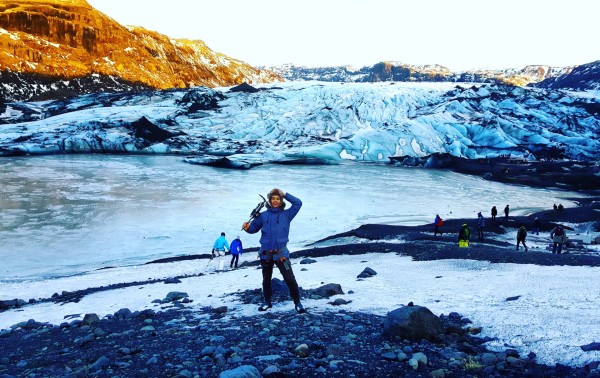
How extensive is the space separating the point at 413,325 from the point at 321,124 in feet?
216

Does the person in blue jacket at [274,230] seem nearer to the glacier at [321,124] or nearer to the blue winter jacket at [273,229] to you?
the blue winter jacket at [273,229]

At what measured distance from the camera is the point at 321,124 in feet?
229

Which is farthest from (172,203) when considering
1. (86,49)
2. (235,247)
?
(86,49)

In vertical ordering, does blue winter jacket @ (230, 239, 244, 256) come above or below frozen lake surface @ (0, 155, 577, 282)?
A: above

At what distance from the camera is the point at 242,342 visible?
16.4ft

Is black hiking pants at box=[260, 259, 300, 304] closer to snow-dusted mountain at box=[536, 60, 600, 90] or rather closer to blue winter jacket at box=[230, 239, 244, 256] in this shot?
blue winter jacket at box=[230, 239, 244, 256]

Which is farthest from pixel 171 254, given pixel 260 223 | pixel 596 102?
pixel 596 102

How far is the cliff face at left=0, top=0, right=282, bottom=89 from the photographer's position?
435ft

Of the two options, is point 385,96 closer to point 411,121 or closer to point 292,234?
point 411,121

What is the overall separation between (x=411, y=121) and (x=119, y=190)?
44.3 meters

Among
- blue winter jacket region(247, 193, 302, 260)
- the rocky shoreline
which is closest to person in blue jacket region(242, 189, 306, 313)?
blue winter jacket region(247, 193, 302, 260)

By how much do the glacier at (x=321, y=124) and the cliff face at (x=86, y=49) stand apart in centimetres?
5817

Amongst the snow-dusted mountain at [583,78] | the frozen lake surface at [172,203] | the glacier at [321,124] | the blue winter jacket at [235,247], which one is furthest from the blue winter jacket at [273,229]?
the snow-dusted mountain at [583,78]

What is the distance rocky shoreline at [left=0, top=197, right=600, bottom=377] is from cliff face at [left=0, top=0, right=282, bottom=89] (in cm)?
14120
